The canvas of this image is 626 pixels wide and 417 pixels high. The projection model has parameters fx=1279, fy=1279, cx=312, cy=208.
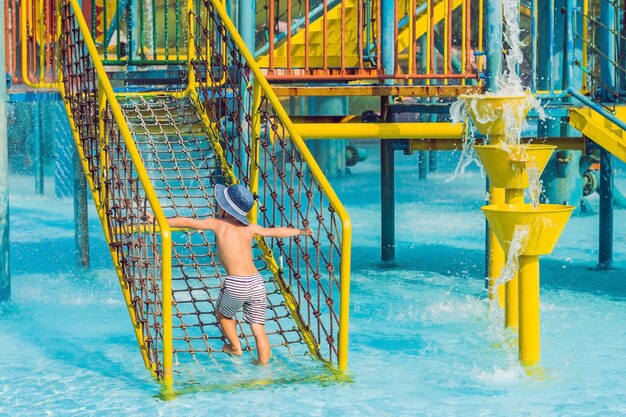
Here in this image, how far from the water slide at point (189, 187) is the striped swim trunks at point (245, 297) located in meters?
0.19

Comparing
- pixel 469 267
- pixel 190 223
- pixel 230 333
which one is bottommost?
pixel 469 267

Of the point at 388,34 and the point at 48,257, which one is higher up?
the point at 388,34

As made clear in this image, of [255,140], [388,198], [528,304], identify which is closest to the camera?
[528,304]

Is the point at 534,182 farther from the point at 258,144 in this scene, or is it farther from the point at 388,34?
the point at 388,34

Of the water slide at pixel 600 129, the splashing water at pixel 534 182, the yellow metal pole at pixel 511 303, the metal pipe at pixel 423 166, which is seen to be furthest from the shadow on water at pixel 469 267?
the metal pipe at pixel 423 166

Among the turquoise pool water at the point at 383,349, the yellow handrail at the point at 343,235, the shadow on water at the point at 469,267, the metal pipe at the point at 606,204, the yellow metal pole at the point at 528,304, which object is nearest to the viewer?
the turquoise pool water at the point at 383,349

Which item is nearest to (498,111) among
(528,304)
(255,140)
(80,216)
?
(528,304)

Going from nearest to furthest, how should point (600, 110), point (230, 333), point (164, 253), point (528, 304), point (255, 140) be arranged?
point (164, 253) < point (528, 304) < point (230, 333) < point (255, 140) < point (600, 110)

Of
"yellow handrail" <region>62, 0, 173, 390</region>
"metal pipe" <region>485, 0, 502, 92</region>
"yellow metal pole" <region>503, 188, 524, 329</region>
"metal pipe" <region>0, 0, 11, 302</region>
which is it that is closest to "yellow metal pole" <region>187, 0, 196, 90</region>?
"metal pipe" <region>0, 0, 11, 302</region>

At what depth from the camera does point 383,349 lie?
8.16 m

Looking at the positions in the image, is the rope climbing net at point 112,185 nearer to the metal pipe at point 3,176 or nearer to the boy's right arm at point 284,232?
the metal pipe at point 3,176

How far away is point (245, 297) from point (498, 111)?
1895mm

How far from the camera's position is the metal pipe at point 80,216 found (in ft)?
36.0

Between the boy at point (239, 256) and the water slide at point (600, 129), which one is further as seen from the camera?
the water slide at point (600, 129)
